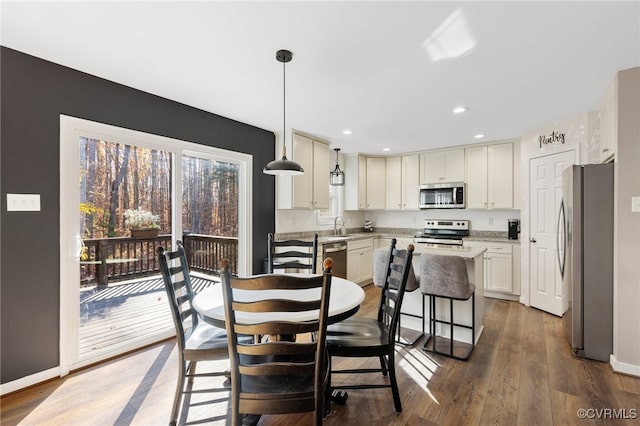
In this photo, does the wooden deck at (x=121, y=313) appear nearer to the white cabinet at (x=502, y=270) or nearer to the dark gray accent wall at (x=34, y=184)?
the dark gray accent wall at (x=34, y=184)

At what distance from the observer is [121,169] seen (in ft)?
9.53

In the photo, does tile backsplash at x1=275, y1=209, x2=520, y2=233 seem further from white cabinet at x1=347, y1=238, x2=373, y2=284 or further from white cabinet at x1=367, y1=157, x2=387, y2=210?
white cabinet at x1=347, y1=238, x2=373, y2=284

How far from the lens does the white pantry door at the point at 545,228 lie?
3.78 meters

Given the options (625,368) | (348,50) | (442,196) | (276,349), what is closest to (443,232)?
(442,196)

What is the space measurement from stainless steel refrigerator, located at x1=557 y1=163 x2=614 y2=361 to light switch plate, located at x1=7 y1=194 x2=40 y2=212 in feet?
14.8

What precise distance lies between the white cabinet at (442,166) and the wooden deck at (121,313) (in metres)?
4.50

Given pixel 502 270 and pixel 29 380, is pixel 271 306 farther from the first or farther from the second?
pixel 502 270

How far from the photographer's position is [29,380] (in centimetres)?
227

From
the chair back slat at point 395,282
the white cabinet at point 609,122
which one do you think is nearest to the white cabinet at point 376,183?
the white cabinet at point 609,122

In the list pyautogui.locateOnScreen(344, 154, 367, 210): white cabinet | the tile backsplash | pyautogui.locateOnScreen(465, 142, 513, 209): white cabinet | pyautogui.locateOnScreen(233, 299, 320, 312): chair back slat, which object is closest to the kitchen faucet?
the tile backsplash

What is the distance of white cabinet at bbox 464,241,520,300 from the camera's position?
175 inches

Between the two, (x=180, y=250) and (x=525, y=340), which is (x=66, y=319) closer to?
(x=180, y=250)

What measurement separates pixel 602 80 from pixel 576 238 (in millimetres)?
1394
